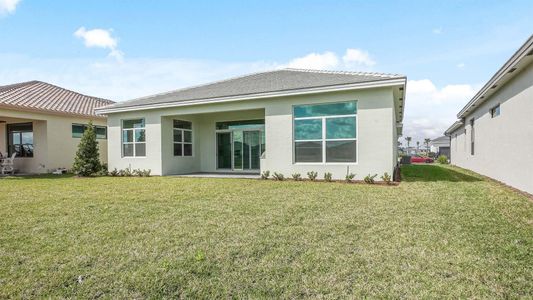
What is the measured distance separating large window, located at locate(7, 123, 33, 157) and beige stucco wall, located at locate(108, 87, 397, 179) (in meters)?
6.16

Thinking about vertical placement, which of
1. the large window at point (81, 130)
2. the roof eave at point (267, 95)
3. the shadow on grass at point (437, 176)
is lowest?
the shadow on grass at point (437, 176)

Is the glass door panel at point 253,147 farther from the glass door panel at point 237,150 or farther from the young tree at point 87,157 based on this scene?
the young tree at point 87,157

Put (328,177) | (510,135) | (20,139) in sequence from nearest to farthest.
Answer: (510,135) < (328,177) < (20,139)

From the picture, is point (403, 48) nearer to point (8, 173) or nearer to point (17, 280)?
point (17, 280)

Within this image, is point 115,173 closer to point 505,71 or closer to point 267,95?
point 267,95

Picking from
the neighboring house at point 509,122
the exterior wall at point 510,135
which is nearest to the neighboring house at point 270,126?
the neighboring house at point 509,122

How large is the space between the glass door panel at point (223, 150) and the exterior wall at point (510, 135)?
1227cm

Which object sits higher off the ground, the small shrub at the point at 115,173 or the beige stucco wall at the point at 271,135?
the beige stucco wall at the point at 271,135

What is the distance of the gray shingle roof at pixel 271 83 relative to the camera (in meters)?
11.8

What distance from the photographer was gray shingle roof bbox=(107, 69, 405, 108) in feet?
38.8

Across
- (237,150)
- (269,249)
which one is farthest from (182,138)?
(269,249)

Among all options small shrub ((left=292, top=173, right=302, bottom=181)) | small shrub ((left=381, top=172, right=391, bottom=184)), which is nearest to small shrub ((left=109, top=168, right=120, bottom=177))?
small shrub ((left=292, top=173, right=302, bottom=181))

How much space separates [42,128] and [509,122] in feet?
73.8

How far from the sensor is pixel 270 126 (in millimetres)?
12938
